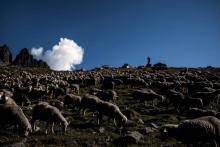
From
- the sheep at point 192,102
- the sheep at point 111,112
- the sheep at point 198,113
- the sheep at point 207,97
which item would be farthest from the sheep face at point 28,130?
the sheep at point 207,97

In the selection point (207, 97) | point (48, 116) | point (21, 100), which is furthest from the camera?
point (207, 97)

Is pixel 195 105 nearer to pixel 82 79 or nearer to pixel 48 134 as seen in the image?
pixel 48 134

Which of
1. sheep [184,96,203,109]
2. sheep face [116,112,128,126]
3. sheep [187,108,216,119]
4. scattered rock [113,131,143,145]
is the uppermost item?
sheep [184,96,203,109]

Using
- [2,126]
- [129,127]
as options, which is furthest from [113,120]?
[2,126]

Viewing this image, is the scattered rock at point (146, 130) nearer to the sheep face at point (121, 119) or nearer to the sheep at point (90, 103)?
the sheep face at point (121, 119)

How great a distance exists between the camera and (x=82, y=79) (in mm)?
63438

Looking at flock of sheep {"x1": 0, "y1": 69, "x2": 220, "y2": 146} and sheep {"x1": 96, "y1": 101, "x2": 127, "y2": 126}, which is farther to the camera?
sheep {"x1": 96, "y1": 101, "x2": 127, "y2": 126}

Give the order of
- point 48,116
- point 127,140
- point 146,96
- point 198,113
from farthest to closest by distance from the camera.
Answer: point 146,96 < point 198,113 < point 48,116 < point 127,140

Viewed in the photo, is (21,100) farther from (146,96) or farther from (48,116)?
Answer: (146,96)

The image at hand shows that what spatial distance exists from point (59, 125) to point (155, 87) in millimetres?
30951

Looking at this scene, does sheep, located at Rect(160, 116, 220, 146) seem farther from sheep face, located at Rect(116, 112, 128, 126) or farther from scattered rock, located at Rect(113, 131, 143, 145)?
sheep face, located at Rect(116, 112, 128, 126)

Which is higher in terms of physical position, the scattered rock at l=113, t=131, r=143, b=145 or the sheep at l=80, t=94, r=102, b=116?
the sheep at l=80, t=94, r=102, b=116

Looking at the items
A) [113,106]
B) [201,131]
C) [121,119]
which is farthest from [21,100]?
[201,131]

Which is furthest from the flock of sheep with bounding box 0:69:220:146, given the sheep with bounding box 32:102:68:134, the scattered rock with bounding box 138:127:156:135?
the scattered rock with bounding box 138:127:156:135
